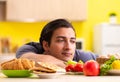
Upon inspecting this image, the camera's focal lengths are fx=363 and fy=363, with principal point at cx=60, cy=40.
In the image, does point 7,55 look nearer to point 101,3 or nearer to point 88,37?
point 88,37

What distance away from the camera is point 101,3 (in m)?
6.53

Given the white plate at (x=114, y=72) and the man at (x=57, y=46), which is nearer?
the white plate at (x=114, y=72)

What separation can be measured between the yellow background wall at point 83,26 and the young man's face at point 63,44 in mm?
3728

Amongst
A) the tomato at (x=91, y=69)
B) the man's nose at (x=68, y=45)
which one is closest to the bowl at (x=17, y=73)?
the tomato at (x=91, y=69)

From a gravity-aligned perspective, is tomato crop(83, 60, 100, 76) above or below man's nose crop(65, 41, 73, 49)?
below

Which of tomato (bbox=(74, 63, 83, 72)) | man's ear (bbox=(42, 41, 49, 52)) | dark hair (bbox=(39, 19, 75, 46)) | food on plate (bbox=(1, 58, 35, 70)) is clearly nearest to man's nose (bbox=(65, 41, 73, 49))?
dark hair (bbox=(39, 19, 75, 46))

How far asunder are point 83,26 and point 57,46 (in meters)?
3.92

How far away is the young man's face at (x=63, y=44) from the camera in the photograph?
2494 mm

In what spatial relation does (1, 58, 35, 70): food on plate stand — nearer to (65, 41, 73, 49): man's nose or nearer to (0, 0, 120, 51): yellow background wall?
(65, 41, 73, 49): man's nose

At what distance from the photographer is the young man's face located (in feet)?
8.18

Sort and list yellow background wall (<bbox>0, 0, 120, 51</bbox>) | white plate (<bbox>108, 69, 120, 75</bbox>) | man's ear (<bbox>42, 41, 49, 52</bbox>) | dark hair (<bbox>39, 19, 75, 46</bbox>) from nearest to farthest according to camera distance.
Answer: white plate (<bbox>108, 69, 120, 75</bbox>)
dark hair (<bbox>39, 19, 75, 46</bbox>)
man's ear (<bbox>42, 41, 49, 52</bbox>)
yellow background wall (<bbox>0, 0, 120, 51</bbox>)

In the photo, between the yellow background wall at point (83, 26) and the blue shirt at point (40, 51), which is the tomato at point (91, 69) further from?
the yellow background wall at point (83, 26)

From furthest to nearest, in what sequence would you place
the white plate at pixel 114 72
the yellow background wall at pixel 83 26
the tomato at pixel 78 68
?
1. the yellow background wall at pixel 83 26
2. the tomato at pixel 78 68
3. the white plate at pixel 114 72

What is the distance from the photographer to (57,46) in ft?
8.49
